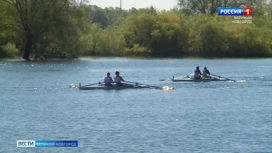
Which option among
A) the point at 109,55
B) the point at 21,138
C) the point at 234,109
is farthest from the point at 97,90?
the point at 109,55

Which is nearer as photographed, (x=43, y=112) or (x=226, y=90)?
(x=43, y=112)

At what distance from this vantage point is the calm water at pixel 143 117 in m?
24.3

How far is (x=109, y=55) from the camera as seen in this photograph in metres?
111

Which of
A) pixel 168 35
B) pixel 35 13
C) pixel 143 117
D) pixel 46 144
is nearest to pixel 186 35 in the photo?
pixel 168 35

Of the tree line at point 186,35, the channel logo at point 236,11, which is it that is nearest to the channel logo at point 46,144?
the tree line at point 186,35

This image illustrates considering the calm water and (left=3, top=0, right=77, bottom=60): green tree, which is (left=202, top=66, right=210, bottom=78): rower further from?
(left=3, top=0, right=77, bottom=60): green tree

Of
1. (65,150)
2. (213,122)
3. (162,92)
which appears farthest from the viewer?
(162,92)

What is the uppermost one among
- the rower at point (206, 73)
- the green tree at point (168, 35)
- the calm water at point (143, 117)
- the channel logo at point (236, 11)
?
the channel logo at point (236, 11)

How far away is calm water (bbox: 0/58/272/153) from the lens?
24.3m

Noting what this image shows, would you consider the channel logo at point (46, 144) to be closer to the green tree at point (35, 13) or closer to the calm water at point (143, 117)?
the calm water at point (143, 117)

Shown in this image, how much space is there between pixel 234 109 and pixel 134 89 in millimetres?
11632

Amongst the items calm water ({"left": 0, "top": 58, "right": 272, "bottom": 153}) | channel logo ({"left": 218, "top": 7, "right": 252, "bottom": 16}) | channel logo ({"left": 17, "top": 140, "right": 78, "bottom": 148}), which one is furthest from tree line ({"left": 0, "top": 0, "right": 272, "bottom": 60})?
channel logo ({"left": 17, "top": 140, "right": 78, "bottom": 148})

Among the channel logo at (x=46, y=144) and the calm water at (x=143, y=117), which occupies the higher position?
the channel logo at (x=46, y=144)

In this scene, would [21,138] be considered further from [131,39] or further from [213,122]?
[131,39]
